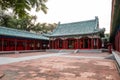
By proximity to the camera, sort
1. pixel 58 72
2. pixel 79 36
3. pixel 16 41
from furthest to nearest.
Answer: pixel 79 36, pixel 16 41, pixel 58 72

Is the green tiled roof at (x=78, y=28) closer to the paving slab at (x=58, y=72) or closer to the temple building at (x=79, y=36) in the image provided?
the temple building at (x=79, y=36)

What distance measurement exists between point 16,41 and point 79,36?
11.2m

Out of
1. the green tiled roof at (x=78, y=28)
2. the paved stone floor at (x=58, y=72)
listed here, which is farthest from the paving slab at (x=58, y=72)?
the green tiled roof at (x=78, y=28)

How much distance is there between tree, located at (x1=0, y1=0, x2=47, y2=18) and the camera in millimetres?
3863

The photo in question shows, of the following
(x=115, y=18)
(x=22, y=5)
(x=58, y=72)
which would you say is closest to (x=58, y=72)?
(x=58, y=72)

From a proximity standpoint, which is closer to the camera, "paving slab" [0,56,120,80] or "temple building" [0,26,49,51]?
"paving slab" [0,56,120,80]

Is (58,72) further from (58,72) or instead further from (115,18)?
(115,18)

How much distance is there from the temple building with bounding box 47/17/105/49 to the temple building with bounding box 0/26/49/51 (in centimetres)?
340

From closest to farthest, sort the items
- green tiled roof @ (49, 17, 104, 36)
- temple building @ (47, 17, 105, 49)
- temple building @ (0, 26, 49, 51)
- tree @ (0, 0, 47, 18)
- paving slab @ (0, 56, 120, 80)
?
tree @ (0, 0, 47, 18)
paving slab @ (0, 56, 120, 80)
temple building @ (0, 26, 49, 51)
temple building @ (47, 17, 105, 49)
green tiled roof @ (49, 17, 104, 36)

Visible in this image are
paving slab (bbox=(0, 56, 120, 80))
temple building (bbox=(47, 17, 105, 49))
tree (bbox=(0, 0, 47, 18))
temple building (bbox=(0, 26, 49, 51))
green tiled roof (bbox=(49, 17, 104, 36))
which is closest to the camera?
tree (bbox=(0, 0, 47, 18))

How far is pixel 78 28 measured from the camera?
84.6 feet

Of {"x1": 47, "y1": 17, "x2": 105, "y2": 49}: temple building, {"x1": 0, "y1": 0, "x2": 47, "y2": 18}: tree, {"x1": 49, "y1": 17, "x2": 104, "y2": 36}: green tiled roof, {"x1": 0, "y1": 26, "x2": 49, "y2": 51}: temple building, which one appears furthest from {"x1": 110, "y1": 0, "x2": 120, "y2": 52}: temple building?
{"x1": 0, "y1": 26, "x2": 49, "y2": 51}: temple building

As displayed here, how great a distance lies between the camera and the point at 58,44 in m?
25.9

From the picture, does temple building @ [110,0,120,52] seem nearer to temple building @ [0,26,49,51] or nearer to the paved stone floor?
the paved stone floor
